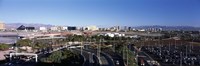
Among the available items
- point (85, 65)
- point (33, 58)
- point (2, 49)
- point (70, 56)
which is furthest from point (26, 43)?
point (85, 65)

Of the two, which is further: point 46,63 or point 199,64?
point 199,64

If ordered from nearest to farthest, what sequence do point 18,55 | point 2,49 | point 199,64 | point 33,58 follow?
point 199,64 → point 33,58 → point 18,55 → point 2,49

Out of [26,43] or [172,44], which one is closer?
[26,43]

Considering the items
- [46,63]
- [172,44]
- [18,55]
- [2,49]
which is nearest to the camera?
[46,63]

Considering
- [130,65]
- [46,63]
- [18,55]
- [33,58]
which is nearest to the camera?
[130,65]

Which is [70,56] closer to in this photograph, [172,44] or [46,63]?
[46,63]

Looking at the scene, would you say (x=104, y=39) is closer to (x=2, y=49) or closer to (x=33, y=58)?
(x=2, y=49)

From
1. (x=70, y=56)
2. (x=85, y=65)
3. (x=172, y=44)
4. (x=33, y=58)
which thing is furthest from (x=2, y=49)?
(x=172, y=44)

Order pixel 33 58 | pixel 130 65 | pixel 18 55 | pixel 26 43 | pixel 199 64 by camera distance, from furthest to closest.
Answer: pixel 26 43 → pixel 18 55 → pixel 33 58 → pixel 199 64 → pixel 130 65

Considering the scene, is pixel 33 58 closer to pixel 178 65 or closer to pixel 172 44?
pixel 178 65
